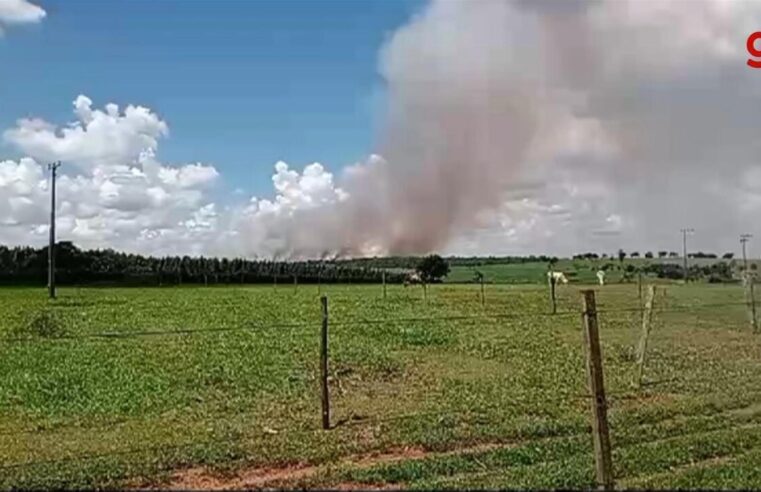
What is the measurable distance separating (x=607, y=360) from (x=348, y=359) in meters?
5.03

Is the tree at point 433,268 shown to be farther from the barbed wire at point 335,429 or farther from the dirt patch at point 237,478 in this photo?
the dirt patch at point 237,478

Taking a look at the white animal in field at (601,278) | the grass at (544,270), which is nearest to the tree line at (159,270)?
the grass at (544,270)

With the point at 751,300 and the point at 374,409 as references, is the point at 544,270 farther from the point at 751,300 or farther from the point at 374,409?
the point at 374,409

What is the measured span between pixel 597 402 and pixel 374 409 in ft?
18.5

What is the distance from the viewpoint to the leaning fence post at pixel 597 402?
17.2ft

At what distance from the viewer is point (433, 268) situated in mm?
72125

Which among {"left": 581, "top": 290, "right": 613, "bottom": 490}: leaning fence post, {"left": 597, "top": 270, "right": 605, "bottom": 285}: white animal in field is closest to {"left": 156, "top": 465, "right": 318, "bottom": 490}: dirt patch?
{"left": 581, "top": 290, "right": 613, "bottom": 490}: leaning fence post

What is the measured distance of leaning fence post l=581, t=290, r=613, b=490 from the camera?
5.24m

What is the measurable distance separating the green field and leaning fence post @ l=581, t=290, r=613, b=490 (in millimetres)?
663

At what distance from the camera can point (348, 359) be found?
1566cm

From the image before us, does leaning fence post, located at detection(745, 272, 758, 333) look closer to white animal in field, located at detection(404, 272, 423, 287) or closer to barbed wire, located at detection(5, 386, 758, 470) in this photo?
barbed wire, located at detection(5, 386, 758, 470)

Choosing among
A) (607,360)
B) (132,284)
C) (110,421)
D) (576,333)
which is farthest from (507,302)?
(132,284)

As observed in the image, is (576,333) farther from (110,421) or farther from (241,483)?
(241,483)

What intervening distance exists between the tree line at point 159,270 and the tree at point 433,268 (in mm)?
2007
